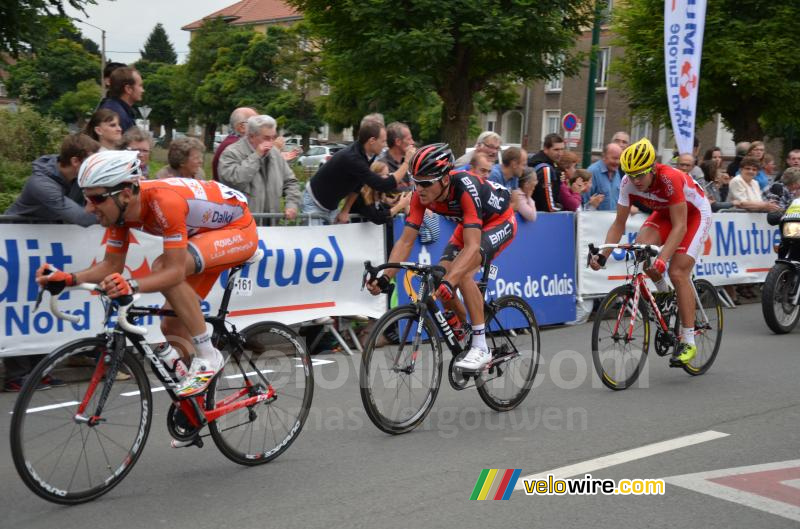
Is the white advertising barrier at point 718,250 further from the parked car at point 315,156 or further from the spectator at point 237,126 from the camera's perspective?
the parked car at point 315,156

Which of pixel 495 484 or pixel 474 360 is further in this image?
pixel 474 360

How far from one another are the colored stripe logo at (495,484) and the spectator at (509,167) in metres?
5.20

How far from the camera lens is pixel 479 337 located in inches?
261

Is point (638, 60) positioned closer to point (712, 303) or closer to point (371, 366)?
point (712, 303)

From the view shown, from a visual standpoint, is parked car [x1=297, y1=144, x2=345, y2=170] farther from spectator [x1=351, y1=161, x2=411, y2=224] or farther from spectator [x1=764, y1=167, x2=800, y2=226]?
spectator [x1=351, y1=161, x2=411, y2=224]

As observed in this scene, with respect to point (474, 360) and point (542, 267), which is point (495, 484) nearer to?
point (474, 360)

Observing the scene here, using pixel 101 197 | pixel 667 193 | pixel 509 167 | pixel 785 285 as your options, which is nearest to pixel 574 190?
pixel 509 167

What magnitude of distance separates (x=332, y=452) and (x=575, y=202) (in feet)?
21.3

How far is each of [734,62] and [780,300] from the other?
1766cm

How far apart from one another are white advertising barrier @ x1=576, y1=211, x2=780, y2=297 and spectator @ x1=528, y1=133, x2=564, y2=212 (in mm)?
469

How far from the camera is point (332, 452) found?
19.4 ft

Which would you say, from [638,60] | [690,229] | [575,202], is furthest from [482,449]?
[638,60]

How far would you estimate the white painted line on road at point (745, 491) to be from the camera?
487cm

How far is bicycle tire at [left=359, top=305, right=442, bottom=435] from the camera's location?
19.4 ft
